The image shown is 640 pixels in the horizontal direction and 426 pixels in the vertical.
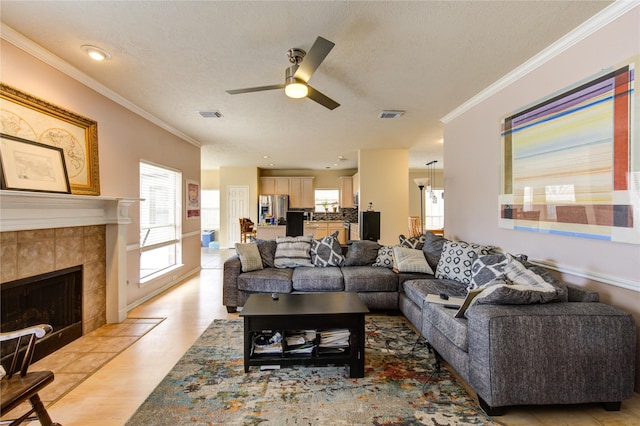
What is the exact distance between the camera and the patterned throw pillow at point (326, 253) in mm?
3877

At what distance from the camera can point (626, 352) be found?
171 cm

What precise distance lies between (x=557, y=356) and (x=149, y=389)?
2685mm

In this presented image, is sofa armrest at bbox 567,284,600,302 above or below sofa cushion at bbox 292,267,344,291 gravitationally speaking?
above

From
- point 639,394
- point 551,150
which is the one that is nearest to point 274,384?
point 639,394

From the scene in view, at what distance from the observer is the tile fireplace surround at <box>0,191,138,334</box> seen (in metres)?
2.17

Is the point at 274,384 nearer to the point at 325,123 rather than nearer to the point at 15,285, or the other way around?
the point at 15,285

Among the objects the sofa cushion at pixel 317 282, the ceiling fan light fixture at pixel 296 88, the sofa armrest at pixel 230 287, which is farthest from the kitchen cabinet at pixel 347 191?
the ceiling fan light fixture at pixel 296 88

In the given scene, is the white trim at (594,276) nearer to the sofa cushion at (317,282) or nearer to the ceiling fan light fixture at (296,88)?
the sofa cushion at (317,282)

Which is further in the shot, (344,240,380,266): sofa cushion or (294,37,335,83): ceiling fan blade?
(344,240,380,266): sofa cushion

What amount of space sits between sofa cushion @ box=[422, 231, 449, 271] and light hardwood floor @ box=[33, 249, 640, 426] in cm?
189

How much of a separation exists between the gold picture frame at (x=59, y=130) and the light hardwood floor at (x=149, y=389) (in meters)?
1.66

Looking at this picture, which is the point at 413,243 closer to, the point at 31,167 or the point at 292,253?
the point at 292,253

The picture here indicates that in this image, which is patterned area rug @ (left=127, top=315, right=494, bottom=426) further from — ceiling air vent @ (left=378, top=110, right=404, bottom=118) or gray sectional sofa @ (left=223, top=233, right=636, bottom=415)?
ceiling air vent @ (left=378, top=110, right=404, bottom=118)

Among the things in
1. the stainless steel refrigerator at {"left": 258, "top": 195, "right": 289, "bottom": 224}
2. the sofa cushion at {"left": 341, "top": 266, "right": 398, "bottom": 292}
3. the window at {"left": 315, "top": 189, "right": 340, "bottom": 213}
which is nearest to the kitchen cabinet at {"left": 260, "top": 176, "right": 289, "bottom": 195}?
the stainless steel refrigerator at {"left": 258, "top": 195, "right": 289, "bottom": 224}
